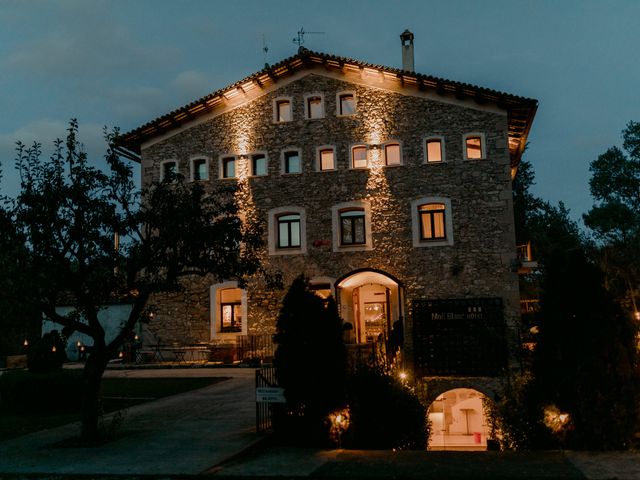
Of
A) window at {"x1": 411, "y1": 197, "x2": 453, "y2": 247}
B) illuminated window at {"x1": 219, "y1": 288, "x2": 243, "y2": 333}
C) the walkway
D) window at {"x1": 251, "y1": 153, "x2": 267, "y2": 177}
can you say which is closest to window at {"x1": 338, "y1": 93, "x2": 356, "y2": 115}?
window at {"x1": 251, "y1": 153, "x2": 267, "y2": 177}

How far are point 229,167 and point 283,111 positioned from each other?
290 cm

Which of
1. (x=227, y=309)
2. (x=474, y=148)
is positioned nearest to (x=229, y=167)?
(x=227, y=309)

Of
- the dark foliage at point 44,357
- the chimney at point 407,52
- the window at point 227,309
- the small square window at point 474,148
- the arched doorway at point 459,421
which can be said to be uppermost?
the chimney at point 407,52

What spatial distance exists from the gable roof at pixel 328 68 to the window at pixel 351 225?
463 centimetres

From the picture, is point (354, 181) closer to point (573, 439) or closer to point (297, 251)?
point (297, 251)

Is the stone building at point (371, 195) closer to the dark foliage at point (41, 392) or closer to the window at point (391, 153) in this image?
the window at point (391, 153)

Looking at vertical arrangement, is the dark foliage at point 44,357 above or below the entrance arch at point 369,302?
below

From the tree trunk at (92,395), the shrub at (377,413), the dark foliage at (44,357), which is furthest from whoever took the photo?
the dark foliage at (44,357)

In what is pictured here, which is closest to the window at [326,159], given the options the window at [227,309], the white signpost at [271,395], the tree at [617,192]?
the window at [227,309]

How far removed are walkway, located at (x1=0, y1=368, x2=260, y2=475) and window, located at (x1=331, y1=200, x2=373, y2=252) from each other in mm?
7872

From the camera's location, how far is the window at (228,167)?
21.5 meters

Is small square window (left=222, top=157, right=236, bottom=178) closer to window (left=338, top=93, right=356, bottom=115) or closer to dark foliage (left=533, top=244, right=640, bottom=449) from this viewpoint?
window (left=338, top=93, right=356, bottom=115)

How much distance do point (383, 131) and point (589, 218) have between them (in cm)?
2089

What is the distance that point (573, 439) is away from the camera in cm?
852
